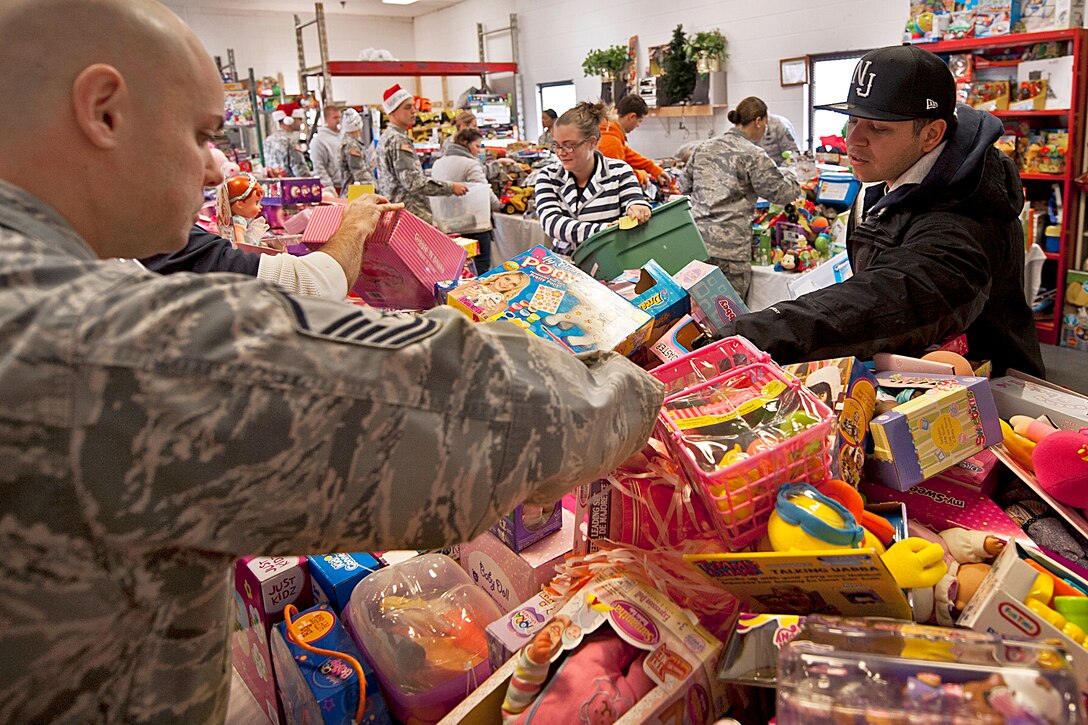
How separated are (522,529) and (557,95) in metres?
12.2

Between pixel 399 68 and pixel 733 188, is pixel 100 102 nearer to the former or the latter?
pixel 733 188

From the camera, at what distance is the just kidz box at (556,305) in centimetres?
150

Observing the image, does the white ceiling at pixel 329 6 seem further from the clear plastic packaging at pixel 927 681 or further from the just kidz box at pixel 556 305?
the clear plastic packaging at pixel 927 681

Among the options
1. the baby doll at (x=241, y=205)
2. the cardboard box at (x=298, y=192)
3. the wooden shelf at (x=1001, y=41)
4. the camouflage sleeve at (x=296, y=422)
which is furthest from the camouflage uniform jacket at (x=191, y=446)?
the wooden shelf at (x=1001, y=41)

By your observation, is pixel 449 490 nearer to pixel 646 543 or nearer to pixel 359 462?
pixel 359 462

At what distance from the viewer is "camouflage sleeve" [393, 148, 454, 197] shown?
6562mm

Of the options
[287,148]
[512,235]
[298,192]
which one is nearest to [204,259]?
[298,192]

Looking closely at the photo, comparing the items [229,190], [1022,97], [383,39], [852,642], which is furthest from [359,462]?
[383,39]

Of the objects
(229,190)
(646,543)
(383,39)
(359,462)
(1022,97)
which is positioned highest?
(383,39)

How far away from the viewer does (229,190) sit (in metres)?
3.31

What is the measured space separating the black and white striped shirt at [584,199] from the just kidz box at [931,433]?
2835 millimetres

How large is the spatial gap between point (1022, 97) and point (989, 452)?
4733 mm

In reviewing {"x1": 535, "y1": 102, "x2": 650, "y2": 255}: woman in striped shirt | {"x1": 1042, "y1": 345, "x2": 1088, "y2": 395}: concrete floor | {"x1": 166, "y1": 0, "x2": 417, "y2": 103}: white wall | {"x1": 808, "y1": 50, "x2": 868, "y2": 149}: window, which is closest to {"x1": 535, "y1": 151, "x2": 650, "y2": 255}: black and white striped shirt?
{"x1": 535, "y1": 102, "x2": 650, "y2": 255}: woman in striped shirt

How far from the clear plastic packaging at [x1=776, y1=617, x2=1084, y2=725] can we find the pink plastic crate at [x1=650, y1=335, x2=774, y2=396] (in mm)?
565
